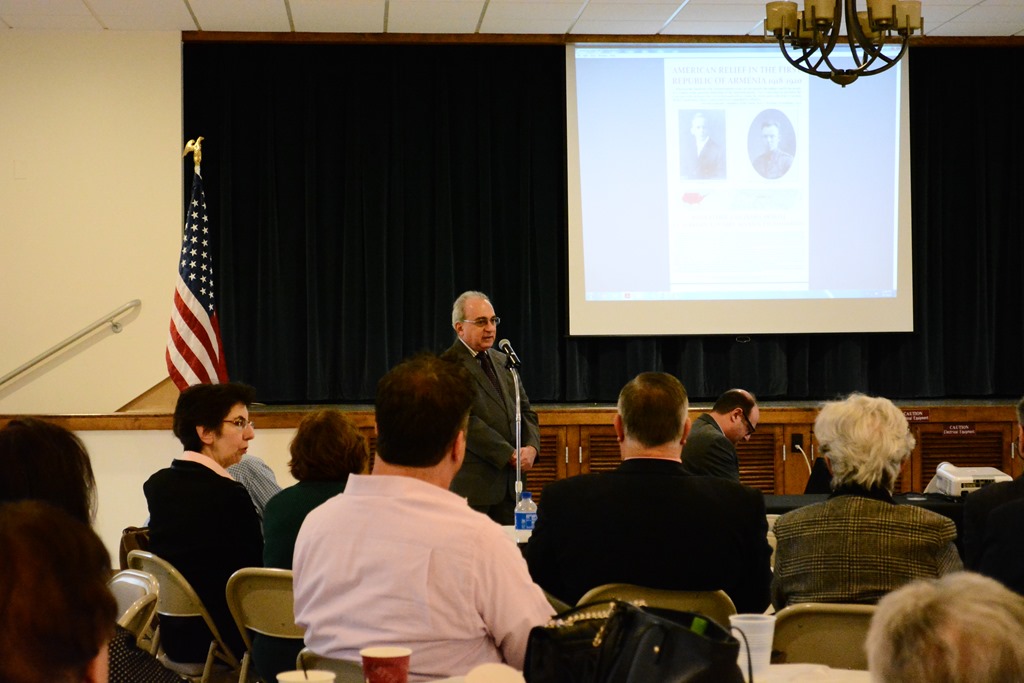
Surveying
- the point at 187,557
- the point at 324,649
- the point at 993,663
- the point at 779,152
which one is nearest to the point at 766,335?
the point at 779,152

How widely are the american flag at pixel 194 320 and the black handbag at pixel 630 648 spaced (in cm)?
464

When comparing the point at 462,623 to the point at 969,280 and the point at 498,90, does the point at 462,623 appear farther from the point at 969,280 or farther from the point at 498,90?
the point at 969,280

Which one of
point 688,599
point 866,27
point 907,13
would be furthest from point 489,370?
point 688,599

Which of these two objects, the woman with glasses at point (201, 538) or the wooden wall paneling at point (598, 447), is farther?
the wooden wall paneling at point (598, 447)

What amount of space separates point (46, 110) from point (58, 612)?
257 inches

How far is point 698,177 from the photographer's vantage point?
7.28 metres

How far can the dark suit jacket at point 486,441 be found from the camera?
4.84 m

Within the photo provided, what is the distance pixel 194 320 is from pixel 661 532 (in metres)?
4.14

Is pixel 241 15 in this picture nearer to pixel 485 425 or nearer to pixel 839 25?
pixel 485 425

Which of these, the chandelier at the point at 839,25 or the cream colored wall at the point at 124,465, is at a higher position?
the chandelier at the point at 839,25

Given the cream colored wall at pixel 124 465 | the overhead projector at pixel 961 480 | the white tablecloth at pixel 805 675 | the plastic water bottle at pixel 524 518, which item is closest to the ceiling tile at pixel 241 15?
the cream colored wall at pixel 124 465

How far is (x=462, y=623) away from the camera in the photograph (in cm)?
198

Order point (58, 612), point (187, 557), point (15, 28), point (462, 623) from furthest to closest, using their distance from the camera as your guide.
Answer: point (15, 28) → point (187, 557) → point (462, 623) → point (58, 612)

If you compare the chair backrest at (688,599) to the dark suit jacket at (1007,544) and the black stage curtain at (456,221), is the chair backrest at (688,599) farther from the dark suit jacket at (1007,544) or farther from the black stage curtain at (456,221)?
the black stage curtain at (456,221)
